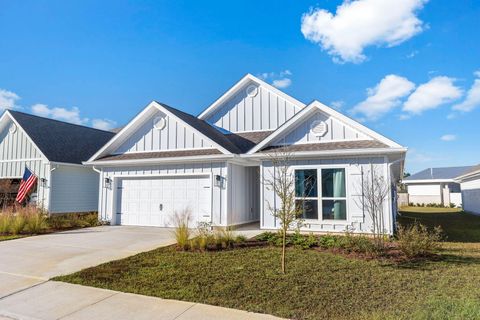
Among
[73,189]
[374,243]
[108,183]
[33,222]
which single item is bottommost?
[374,243]

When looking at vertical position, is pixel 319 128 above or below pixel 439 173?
above

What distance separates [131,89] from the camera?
2041cm

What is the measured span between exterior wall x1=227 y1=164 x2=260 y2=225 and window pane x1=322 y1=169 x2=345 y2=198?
3.78 m

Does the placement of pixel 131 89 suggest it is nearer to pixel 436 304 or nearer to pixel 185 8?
pixel 185 8

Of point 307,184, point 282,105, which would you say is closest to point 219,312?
point 307,184

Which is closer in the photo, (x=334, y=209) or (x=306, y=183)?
(x=334, y=209)

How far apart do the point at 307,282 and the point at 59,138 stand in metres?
18.5

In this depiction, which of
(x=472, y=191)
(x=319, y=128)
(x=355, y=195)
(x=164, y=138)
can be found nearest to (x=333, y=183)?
(x=355, y=195)

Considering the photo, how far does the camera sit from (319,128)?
12219mm

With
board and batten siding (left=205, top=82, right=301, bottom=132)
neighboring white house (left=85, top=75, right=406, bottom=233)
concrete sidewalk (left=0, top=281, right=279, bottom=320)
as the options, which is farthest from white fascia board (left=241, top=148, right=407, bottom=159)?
concrete sidewalk (left=0, top=281, right=279, bottom=320)

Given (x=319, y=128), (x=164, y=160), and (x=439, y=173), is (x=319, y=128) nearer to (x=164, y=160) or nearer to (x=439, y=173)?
(x=164, y=160)

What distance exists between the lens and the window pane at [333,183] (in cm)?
1146

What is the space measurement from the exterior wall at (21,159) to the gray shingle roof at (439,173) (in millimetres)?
37366

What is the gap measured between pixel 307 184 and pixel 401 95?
11437mm
